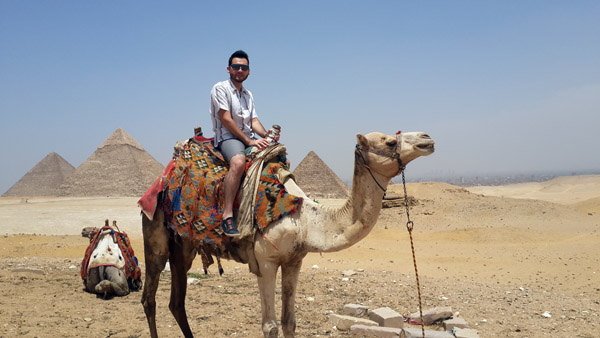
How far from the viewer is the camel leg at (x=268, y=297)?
3.75 metres

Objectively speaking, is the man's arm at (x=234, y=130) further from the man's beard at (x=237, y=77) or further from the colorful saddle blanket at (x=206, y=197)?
the man's beard at (x=237, y=77)

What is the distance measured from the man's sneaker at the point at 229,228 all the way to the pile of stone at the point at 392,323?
2.64 m

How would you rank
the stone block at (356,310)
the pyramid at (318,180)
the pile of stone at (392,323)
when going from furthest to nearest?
the pyramid at (318,180)
the stone block at (356,310)
the pile of stone at (392,323)

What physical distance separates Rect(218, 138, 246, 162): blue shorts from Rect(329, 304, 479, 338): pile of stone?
9.51ft

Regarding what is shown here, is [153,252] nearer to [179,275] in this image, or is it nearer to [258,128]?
[179,275]

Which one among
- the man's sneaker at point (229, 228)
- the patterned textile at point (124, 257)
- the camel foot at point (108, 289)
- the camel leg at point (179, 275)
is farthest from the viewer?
the patterned textile at point (124, 257)

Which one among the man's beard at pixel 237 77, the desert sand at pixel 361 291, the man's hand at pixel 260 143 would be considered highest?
the man's beard at pixel 237 77

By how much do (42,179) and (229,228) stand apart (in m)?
86.9

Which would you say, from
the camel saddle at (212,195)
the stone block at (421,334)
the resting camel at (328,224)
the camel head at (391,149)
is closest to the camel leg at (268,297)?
the resting camel at (328,224)

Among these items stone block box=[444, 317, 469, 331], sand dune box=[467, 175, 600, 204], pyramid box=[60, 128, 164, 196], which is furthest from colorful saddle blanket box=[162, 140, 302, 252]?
pyramid box=[60, 128, 164, 196]

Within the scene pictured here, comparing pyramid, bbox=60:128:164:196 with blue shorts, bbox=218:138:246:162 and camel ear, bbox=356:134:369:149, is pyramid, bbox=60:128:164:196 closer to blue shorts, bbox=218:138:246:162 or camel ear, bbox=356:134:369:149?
blue shorts, bbox=218:138:246:162

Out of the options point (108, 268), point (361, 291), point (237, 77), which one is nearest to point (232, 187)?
point (237, 77)

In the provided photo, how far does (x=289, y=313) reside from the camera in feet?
13.0

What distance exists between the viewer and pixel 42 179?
79.0 meters
